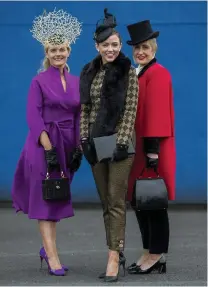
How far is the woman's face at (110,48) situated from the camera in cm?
593

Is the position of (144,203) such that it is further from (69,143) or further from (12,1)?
(12,1)

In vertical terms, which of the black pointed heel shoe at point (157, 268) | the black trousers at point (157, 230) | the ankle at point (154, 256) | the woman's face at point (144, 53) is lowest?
the black pointed heel shoe at point (157, 268)

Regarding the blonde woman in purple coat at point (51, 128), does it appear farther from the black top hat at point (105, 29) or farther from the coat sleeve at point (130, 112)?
the coat sleeve at point (130, 112)

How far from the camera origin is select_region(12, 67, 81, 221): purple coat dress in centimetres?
613

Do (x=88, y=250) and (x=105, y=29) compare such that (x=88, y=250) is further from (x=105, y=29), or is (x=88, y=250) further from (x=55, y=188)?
(x=105, y=29)

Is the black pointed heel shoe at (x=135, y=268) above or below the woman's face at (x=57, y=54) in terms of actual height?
below

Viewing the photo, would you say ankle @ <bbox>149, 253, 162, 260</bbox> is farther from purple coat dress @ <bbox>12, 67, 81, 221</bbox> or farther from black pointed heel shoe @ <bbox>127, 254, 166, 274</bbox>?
purple coat dress @ <bbox>12, 67, 81, 221</bbox>

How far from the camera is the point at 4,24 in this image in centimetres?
898

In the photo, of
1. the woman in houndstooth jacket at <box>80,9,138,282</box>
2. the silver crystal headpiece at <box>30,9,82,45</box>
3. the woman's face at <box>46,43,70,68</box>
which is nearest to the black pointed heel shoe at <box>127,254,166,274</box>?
the woman in houndstooth jacket at <box>80,9,138,282</box>

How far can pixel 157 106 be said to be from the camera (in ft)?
19.8

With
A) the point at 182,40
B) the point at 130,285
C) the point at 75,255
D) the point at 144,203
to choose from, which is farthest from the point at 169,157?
the point at 182,40

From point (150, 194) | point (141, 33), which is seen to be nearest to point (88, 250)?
point (150, 194)

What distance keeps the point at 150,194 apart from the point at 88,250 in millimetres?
1523

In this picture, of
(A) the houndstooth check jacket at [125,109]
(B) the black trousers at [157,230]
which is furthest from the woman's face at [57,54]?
(B) the black trousers at [157,230]
